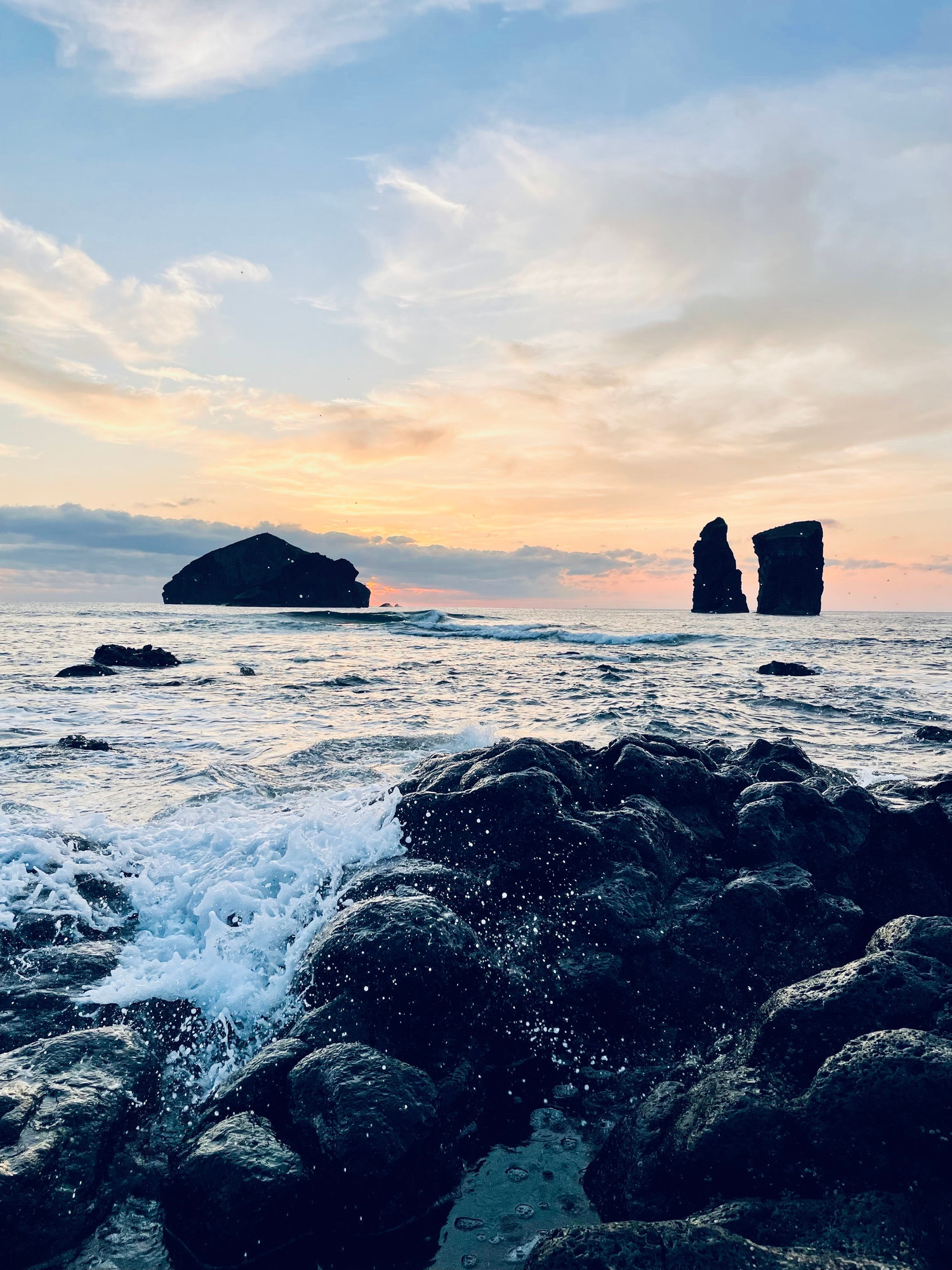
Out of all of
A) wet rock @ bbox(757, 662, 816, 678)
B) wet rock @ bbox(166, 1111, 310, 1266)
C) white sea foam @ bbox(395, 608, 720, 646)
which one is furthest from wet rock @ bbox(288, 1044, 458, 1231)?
white sea foam @ bbox(395, 608, 720, 646)

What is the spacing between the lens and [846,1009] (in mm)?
3330

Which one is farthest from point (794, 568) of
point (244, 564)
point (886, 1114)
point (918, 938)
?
point (886, 1114)

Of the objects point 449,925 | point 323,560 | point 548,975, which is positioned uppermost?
point 323,560

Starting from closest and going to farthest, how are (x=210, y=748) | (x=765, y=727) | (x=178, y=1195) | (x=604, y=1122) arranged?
1. (x=178, y=1195)
2. (x=604, y=1122)
3. (x=210, y=748)
4. (x=765, y=727)

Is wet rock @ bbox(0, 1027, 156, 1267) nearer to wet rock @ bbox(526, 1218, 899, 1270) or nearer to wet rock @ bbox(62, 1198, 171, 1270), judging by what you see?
wet rock @ bbox(62, 1198, 171, 1270)

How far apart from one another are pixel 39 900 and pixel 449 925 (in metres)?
3.20

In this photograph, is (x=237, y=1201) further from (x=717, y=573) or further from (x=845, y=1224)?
(x=717, y=573)

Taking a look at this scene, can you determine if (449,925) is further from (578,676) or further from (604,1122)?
(578,676)

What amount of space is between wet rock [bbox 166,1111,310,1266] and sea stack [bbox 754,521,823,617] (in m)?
102

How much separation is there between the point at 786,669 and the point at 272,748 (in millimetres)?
16162

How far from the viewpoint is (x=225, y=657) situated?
2502 cm

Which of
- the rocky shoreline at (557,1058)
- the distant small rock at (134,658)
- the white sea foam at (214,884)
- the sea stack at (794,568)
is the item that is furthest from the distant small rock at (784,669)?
the sea stack at (794,568)

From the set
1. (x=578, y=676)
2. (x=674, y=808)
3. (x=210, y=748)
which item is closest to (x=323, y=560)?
(x=578, y=676)

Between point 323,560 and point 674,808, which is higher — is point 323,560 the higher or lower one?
the higher one
